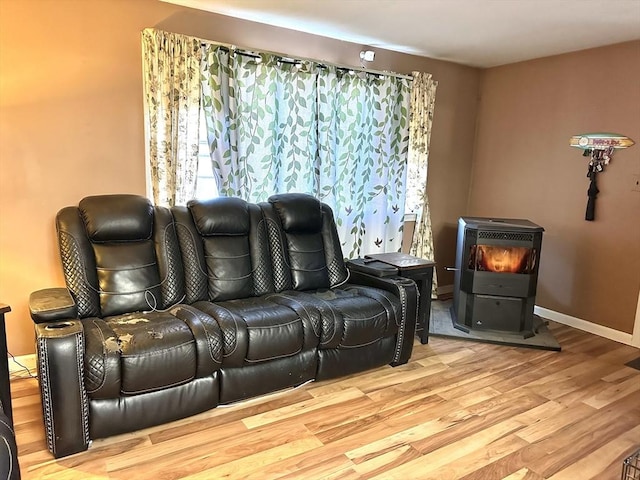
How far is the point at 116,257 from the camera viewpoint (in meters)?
2.79

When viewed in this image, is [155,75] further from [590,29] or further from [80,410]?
[590,29]

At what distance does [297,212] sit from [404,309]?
101 cm

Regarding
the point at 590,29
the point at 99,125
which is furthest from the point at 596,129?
the point at 99,125

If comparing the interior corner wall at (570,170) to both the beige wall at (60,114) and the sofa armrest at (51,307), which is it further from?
the sofa armrest at (51,307)

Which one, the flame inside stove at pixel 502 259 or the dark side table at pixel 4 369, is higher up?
the flame inside stove at pixel 502 259

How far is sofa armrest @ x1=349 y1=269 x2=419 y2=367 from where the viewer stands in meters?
3.18

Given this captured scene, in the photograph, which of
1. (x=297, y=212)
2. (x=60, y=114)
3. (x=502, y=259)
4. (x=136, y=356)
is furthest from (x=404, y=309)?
(x=60, y=114)

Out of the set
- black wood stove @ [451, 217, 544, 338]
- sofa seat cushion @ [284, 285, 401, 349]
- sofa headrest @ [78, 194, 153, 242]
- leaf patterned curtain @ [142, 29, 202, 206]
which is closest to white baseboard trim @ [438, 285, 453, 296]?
black wood stove @ [451, 217, 544, 338]

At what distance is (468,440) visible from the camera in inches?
96.3

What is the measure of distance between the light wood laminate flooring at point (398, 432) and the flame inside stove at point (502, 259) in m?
0.83

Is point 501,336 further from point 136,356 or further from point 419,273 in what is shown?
point 136,356

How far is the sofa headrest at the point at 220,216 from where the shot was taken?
10.1 ft

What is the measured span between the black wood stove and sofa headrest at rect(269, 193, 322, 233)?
51.5 inches

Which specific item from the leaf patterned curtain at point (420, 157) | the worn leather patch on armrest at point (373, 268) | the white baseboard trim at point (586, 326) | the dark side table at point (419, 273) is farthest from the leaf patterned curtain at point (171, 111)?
the white baseboard trim at point (586, 326)
